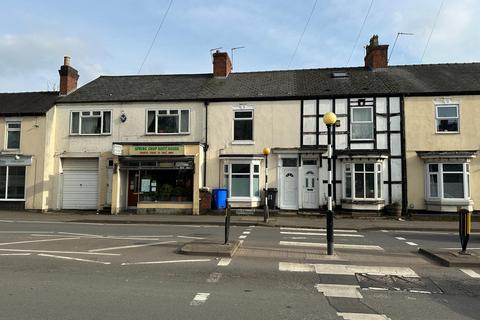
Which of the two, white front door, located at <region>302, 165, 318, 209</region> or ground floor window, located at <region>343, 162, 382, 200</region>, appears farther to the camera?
white front door, located at <region>302, 165, 318, 209</region>

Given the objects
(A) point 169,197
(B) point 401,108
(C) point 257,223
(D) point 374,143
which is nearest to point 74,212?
(A) point 169,197

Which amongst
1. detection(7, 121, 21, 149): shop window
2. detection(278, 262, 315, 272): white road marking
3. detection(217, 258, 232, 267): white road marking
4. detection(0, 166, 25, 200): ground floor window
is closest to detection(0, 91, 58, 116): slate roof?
detection(7, 121, 21, 149): shop window

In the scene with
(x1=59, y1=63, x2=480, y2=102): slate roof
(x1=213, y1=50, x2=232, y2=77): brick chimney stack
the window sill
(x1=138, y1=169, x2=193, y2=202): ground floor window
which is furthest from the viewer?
(x1=213, y1=50, x2=232, y2=77): brick chimney stack

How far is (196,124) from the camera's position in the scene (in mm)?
23531

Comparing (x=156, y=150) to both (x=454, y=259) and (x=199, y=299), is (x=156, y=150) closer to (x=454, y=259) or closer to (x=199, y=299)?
(x=454, y=259)

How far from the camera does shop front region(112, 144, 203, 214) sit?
22438 millimetres

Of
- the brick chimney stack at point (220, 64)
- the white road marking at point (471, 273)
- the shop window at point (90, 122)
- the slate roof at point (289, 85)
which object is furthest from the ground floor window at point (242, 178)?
the white road marking at point (471, 273)

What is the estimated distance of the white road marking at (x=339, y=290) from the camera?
6816mm

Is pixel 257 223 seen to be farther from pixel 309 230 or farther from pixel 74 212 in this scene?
pixel 74 212

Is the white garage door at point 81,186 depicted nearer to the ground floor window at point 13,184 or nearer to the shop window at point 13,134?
the ground floor window at point 13,184

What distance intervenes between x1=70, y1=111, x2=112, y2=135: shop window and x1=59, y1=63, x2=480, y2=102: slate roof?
792 millimetres

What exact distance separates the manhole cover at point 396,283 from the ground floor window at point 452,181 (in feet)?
46.8

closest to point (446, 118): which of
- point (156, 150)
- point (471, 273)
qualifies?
point (471, 273)

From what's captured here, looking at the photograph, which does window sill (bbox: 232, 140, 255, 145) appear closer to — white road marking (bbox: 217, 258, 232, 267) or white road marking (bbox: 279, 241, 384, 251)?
white road marking (bbox: 279, 241, 384, 251)
